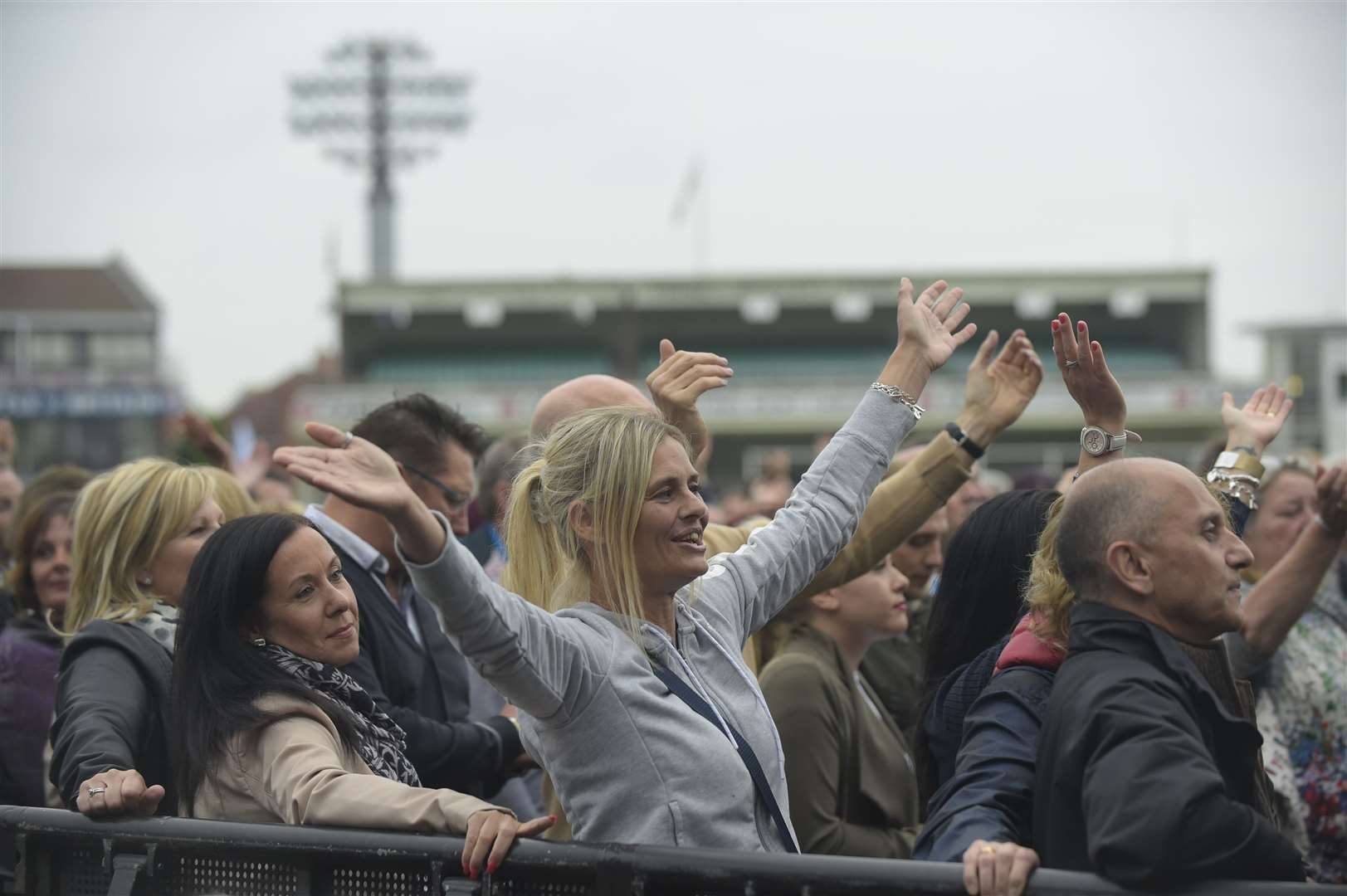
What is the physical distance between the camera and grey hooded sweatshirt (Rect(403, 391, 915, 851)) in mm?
2268

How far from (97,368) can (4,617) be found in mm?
60484

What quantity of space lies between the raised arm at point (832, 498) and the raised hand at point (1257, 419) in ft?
2.78

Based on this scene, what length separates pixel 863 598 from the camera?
405cm

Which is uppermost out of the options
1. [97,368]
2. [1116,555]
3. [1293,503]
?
[1116,555]

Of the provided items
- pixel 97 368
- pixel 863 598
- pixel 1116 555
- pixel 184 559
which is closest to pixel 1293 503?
pixel 863 598

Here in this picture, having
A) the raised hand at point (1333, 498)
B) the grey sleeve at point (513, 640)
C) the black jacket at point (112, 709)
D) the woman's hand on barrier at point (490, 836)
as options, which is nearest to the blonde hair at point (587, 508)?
the grey sleeve at point (513, 640)

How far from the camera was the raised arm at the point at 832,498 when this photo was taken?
3053 millimetres

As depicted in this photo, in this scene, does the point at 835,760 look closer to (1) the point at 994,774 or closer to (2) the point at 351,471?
(1) the point at 994,774

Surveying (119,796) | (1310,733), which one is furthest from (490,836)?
(1310,733)

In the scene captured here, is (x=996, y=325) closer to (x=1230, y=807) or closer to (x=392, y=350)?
(x=392, y=350)

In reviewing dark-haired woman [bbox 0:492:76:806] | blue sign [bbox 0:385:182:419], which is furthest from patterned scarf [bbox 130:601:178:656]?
blue sign [bbox 0:385:182:419]

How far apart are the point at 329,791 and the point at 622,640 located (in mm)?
Answer: 610

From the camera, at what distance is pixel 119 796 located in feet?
9.13

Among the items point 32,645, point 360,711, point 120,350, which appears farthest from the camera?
point 120,350
